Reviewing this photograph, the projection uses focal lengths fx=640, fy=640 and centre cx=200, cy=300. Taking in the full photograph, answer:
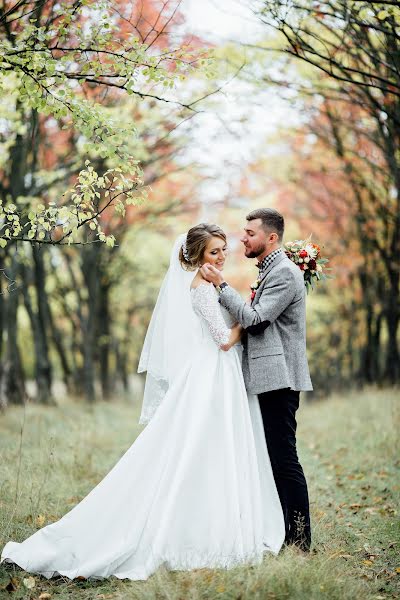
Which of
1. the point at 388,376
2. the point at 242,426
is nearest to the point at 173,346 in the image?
the point at 242,426

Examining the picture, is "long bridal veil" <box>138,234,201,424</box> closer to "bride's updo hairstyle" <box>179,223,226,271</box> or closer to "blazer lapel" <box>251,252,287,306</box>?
"bride's updo hairstyle" <box>179,223,226,271</box>

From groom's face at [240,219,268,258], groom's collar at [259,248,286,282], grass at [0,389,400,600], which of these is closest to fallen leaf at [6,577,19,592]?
grass at [0,389,400,600]

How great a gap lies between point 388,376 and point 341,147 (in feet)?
20.1

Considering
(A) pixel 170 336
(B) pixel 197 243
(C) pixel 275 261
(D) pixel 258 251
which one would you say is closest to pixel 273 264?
(C) pixel 275 261

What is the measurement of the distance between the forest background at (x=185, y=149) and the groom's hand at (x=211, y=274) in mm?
914

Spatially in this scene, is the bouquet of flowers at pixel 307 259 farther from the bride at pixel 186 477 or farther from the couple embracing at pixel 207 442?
the bride at pixel 186 477

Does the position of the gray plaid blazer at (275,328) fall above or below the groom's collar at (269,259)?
below

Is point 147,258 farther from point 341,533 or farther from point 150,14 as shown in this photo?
point 341,533

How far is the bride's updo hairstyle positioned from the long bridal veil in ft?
0.22

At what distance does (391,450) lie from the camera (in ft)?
29.7

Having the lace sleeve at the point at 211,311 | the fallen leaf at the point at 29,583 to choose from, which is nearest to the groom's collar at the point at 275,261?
the lace sleeve at the point at 211,311

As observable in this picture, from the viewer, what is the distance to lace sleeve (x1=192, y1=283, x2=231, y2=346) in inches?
202

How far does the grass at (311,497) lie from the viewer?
419 centimetres

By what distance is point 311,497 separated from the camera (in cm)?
701
